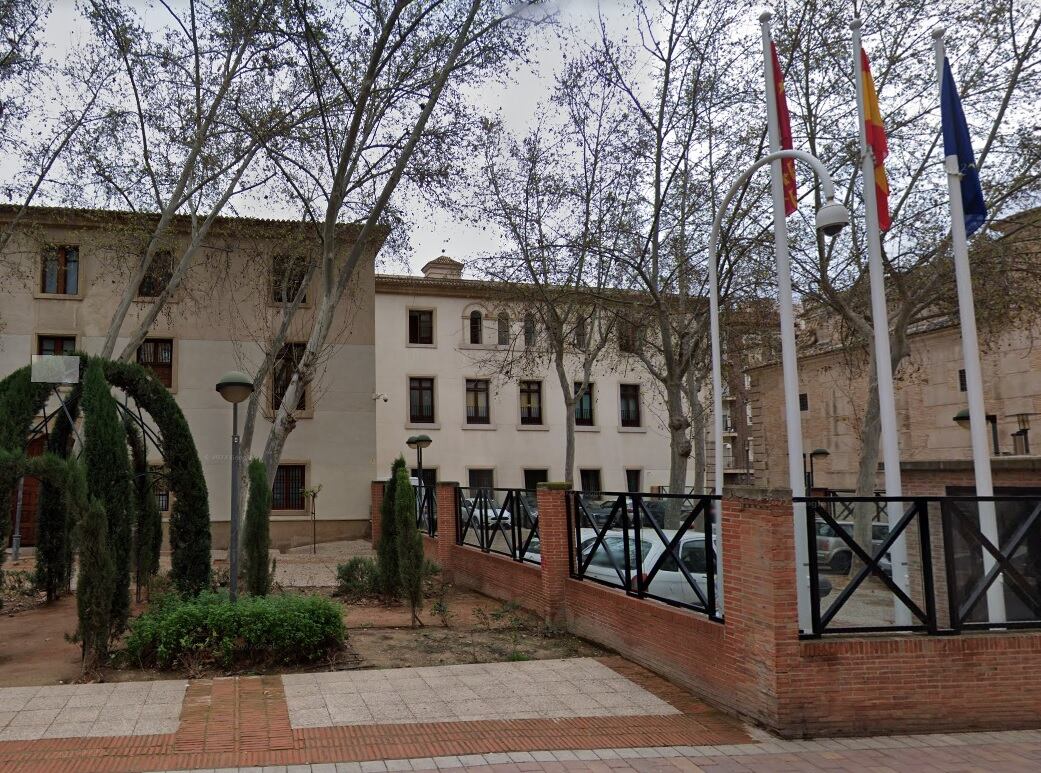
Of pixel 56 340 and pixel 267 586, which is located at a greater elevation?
pixel 56 340

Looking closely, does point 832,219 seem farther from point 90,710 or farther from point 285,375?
point 285,375

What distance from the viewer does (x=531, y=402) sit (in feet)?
117

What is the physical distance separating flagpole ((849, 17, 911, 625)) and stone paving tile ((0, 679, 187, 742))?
619cm

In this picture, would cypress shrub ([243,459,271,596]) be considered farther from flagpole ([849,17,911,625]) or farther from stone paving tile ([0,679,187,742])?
flagpole ([849,17,911,625])

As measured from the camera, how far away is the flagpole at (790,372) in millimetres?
7066

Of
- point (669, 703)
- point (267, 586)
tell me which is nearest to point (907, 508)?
point (669, 703)

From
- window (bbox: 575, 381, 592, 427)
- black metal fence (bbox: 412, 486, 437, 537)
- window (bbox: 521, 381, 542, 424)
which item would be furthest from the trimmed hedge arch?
window (bbox: 575, 381, 592, 427)

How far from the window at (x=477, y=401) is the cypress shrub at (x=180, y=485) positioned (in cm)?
2374

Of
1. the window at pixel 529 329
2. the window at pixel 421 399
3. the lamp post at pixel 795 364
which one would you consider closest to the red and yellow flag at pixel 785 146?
the lamp post at pixel 795 364

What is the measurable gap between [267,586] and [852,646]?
7.59 meters

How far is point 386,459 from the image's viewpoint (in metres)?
33.6

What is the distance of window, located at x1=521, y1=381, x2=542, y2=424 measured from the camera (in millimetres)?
35656

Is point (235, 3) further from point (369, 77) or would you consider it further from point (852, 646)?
point (852, 646)

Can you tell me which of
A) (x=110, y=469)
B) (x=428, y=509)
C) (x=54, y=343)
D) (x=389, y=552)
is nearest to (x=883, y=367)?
(x=389, y=552)
